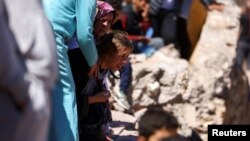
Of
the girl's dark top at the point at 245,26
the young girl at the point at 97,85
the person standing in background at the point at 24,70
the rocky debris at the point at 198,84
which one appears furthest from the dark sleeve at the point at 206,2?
the person standing in background at the point at 24,70

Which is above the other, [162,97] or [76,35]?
[76,35]

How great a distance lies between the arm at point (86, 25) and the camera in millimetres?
3318

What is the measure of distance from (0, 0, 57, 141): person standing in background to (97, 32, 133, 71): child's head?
6.18 ft

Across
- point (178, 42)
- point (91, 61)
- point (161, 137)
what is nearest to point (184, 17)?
point (178, 42)

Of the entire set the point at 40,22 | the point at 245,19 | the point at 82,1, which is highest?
the point at 40,22

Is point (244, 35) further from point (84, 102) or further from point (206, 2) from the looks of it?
point (84, 102)

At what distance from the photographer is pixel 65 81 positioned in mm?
3320

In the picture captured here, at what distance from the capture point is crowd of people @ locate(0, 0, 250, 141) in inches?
71.2

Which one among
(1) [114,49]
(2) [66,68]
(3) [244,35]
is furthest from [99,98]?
(3) [244,35]

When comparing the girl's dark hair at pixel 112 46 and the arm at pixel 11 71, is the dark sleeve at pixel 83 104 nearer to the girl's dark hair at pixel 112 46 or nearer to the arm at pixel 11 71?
the girl's dark hair at pixel 112 46

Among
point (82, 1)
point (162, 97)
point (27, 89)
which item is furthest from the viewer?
point (162, 97)

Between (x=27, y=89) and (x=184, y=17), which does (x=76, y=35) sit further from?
(x=184, y=17)

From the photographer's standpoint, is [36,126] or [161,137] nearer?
[36,126]

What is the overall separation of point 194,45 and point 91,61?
4489 mm
